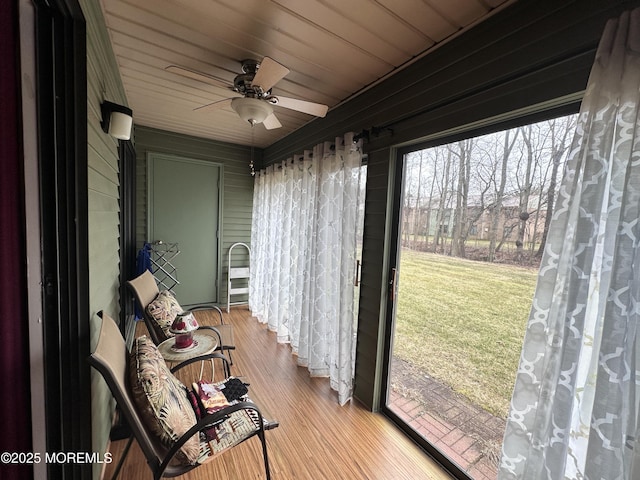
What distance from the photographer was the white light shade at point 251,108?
183 centimetres

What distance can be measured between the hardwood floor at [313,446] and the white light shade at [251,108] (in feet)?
7.36

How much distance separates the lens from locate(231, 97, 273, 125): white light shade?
6.00 feet

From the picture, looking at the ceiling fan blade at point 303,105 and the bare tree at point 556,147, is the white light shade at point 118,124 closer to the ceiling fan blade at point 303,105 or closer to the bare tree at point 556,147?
the ceiling fan blade at point 303,105

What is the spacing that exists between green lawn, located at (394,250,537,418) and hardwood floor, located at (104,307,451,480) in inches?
21.9

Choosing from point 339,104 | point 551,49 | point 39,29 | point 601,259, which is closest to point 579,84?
point 551,49

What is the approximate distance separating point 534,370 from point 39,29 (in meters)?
2.35

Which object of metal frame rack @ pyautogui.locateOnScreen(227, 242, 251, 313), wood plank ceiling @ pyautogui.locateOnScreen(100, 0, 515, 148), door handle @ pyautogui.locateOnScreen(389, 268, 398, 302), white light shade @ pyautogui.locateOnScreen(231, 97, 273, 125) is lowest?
metal frame rack @ pyautogui.locateOnScreen(227, 242, 251, 313)

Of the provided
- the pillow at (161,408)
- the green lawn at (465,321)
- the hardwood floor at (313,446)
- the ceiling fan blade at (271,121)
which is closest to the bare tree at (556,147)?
the green lawn at (465,321)

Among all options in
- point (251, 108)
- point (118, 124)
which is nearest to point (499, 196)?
point (251, 108)

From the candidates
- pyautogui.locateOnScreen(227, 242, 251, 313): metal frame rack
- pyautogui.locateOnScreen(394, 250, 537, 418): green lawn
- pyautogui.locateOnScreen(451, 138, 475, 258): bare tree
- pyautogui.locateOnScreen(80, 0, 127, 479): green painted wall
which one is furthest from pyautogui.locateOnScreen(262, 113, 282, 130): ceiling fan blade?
pyautogui.locateOnScreen(227, 242, 251, 313): metal frame rack

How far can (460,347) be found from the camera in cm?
185

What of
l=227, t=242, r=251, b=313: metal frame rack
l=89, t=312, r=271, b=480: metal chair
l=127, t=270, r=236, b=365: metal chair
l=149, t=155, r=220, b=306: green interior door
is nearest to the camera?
l=89, t=312, r=271, b=480: metal chair

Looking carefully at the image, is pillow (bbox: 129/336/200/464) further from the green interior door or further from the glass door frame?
the green interior door

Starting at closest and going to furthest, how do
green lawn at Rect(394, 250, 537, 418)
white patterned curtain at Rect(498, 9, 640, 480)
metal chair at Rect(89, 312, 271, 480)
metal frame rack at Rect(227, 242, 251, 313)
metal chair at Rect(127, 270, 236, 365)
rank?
white patterned curtain at Rect(498, 9, 640, 480)
metal chair at Rect(89, 312, 271, 480)
green lawn at Rect(394, 250, 537, 418)
metal chair at Rect(127, 270, 236, 365)
metal frame rack at Rect(227, 242, 251, 313)
